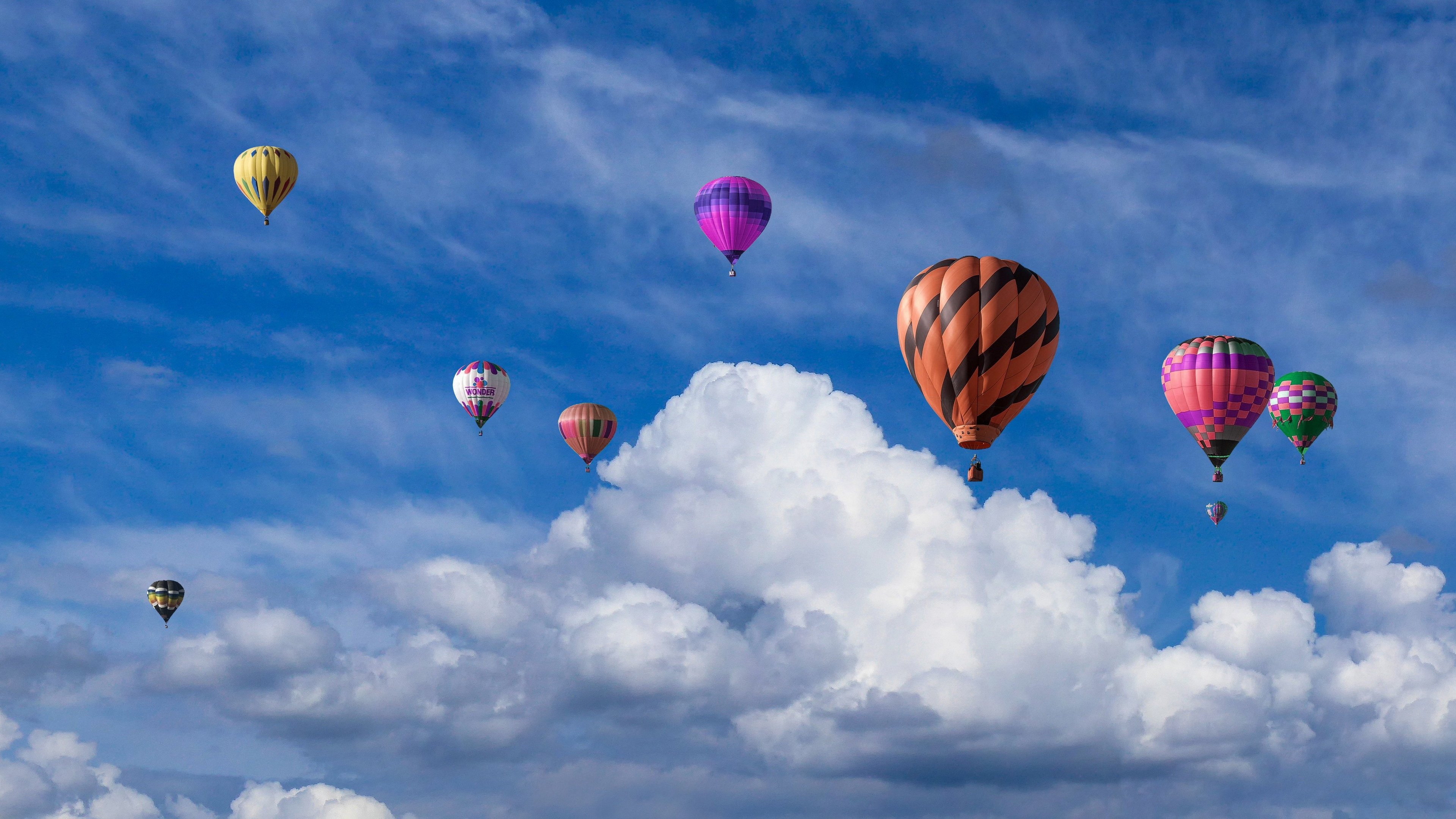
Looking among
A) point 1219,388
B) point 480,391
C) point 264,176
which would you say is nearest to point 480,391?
point 480,391

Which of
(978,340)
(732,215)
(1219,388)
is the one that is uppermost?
(732,215)

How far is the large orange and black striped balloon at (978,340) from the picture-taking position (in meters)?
80.5

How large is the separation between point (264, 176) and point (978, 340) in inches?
1948

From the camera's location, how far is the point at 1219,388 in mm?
100625

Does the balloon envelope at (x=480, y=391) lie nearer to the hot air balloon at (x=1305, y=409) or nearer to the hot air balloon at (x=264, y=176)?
the hot air balloon at (x=264, y=176)

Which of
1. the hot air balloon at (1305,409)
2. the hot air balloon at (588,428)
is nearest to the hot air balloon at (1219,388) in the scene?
the hot air balloon at (1305,409)

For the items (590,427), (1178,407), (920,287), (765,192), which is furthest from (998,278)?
(590,427)

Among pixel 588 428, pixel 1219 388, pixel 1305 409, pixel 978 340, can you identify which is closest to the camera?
pixel 978 340

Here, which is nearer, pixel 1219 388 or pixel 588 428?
pixel 1219 388

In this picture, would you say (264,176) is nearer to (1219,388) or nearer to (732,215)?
(732,215)

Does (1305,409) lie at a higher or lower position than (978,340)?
higher

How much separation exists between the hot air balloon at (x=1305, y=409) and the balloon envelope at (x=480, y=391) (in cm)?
5444

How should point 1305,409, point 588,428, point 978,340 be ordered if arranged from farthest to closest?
1. point 588,428
2. point 1305,409
3. point 978,340

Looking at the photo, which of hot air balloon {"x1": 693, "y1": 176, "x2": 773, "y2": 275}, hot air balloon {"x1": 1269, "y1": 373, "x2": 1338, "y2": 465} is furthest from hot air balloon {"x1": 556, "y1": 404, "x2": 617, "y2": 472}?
hot air balloon {"x1": 1269, "y1": 373, "x2": 1338, "y2": 465}
